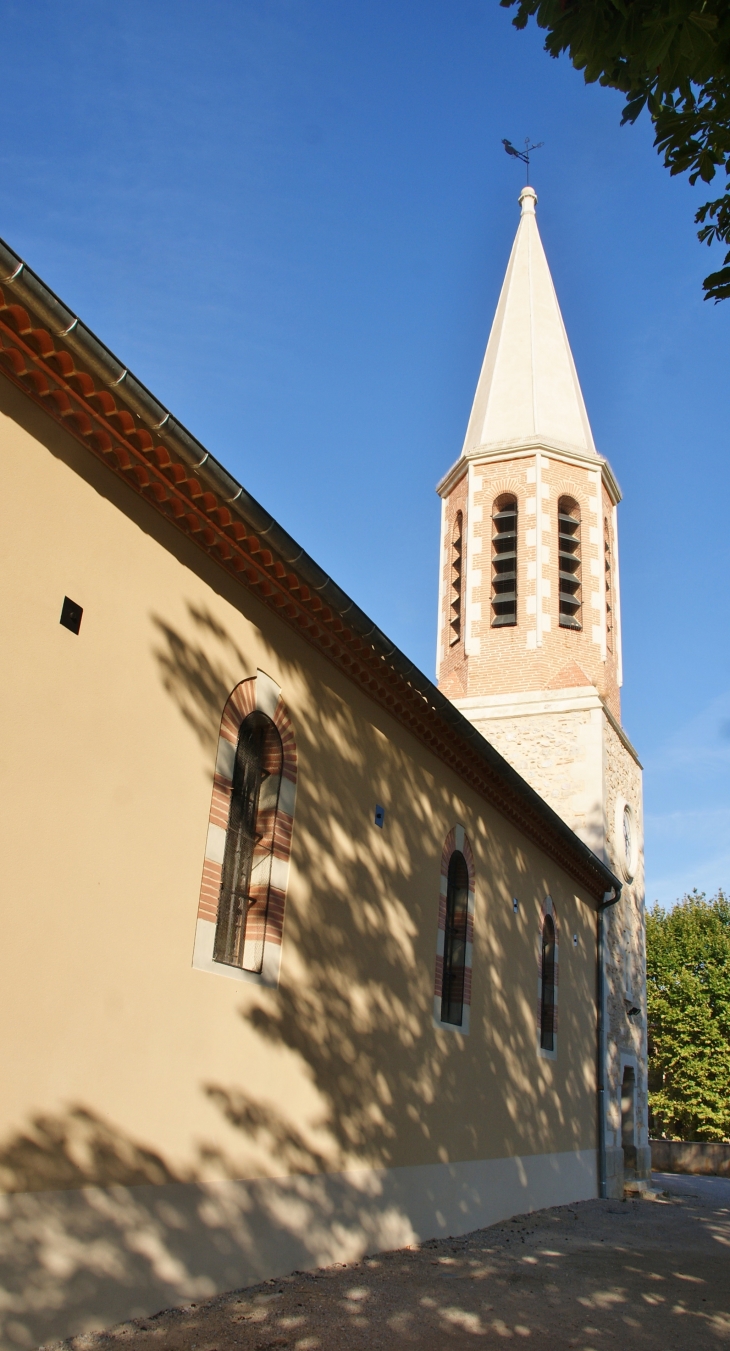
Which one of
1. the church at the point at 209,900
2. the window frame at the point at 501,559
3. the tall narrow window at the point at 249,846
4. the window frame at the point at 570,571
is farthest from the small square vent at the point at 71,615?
the window frame at the point at 570,571

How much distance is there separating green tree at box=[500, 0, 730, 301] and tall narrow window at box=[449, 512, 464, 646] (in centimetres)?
1520

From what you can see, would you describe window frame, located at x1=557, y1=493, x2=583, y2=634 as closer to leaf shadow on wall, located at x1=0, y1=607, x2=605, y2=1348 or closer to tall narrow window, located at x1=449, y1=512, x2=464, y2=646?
tall narrow window, located at x1=449, y1=512, x2=464, y2=646

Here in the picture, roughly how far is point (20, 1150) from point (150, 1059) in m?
1.03

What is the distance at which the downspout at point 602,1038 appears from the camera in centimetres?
1550

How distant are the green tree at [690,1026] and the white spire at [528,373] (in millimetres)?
18495

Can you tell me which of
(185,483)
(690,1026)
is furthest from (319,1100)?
(690,1026)

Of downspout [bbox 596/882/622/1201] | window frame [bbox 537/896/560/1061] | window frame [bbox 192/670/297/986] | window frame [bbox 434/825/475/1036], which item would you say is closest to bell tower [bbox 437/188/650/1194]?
downspout [bbox 596/882/622/1201]

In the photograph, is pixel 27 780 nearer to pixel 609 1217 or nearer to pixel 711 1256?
pixel 711 1256

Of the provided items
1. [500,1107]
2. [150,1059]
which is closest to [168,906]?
[150,1059]

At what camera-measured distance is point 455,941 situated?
34.6 ft

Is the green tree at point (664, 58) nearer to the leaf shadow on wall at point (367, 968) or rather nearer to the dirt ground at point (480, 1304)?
the leaf shadow on wall at point (367, 968)

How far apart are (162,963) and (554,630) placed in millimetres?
13929

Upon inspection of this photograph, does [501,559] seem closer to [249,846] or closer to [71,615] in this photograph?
[249,846]

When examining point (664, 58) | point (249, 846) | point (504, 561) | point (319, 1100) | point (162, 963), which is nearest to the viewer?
point (664, 58)
